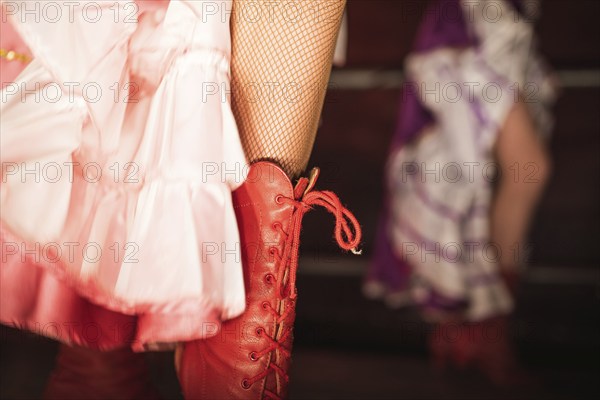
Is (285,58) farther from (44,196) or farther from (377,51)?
(377,51)

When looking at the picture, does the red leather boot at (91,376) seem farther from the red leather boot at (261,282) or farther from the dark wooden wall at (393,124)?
the dark wooden wall at (393,124)

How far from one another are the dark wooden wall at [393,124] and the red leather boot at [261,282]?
1204 millimetres

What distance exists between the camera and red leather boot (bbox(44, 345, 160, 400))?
0.85 meters

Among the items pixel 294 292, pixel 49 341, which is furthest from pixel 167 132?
pixel 49 341

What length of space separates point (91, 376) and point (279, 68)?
1.58 ft

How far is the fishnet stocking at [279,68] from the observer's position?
776 mm

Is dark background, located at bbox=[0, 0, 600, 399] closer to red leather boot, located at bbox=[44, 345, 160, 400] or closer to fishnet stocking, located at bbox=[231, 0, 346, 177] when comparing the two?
red leather boot, located at bbox=[44, 345, 160, 400]

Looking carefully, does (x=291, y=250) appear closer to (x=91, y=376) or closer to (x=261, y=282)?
(x=261, y=282)

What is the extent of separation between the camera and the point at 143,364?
913 mm

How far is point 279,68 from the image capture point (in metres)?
0.78

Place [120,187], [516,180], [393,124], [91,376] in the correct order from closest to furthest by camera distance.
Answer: [120,187]
[91,376]
[516,180]
[393,124]

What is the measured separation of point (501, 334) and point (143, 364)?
883 mm

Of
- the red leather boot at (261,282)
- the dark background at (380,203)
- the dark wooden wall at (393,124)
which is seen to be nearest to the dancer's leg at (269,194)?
the red leather boot at (261,282)

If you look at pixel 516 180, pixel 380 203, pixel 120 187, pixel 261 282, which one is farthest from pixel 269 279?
pixel 380 203
